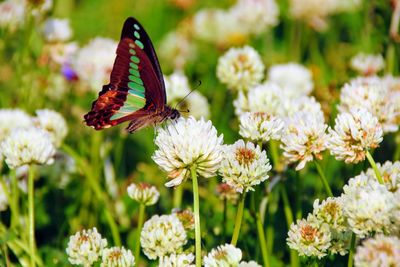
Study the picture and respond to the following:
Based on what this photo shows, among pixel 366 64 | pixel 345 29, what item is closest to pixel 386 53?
pixel 366 64

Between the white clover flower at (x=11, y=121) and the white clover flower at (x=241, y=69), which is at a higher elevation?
the white clover flower at (x=241, y=69)

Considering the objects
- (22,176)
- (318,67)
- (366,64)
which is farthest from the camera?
(318,67)

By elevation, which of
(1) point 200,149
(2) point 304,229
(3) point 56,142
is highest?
(3) point 56,142

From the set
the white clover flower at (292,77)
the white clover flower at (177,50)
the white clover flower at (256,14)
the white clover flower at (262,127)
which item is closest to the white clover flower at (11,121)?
the white clover flower at (262,127)

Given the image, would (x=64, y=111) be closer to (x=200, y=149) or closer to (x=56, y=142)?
(x=56, y=142)

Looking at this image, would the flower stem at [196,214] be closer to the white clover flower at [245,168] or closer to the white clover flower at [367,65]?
the white clover flower at [245,168]

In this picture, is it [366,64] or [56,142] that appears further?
[366,64]
